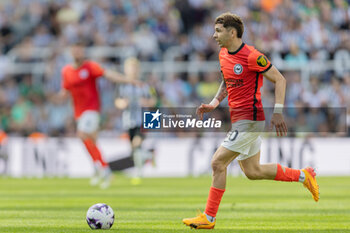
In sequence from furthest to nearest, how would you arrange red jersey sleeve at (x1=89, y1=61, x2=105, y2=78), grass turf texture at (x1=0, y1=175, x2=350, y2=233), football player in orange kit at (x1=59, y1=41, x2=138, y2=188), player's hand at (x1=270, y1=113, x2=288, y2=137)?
football player in orange kit at (x1=59, y1=41, x2=138, y2=188)
red jersey sleeve at (x1=89, y1=61, x2=105, y2=78)
grass turf texture at (x1=0, y1=175, x2=350, y2=233)
player's hand at (x1=270, y1=113, x2=288, y2=137)

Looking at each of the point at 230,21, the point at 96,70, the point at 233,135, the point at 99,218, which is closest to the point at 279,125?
the point at 233,135

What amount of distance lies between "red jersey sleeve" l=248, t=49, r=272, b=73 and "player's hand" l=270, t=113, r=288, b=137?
0.54m

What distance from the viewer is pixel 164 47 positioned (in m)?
22.8

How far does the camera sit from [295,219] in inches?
352

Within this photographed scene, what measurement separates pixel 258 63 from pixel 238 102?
0.52 metres

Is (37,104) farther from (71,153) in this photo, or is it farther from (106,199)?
(106,199)

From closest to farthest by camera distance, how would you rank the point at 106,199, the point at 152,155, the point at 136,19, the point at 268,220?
the point at 268,220 → the point at 106,199 → the point at 152,155 → the point at 136,19

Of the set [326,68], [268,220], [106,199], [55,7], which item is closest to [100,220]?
[268,220]

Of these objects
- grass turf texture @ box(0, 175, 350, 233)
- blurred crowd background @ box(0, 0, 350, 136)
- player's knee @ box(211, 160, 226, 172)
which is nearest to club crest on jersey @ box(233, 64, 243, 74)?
player's knee @ box(211, 160, 226, 172)

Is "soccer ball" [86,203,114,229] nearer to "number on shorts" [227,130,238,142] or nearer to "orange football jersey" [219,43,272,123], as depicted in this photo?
"number on shorts" [227,130,238,142]

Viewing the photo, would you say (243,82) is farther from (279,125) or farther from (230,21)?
(279,125)

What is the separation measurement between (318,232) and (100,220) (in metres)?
2.23

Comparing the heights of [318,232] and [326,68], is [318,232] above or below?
below

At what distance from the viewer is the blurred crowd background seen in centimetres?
2056
